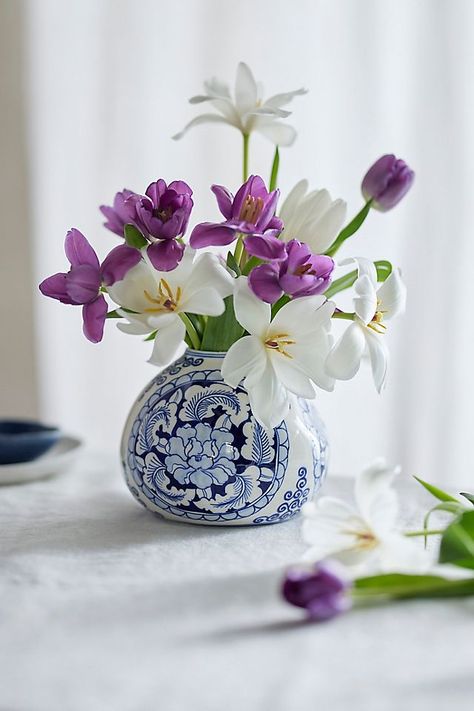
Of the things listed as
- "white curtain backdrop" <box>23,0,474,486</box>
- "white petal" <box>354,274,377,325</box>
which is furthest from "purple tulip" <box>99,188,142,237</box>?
"white curtain backdrop" <box>23,0,474,486</box>

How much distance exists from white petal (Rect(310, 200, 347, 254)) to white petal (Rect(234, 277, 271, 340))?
0.36ft

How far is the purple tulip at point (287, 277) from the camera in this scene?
0.74m

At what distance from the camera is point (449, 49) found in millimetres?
1399

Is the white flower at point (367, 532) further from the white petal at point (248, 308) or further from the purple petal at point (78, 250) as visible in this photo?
the purple petal at point (78, 250)

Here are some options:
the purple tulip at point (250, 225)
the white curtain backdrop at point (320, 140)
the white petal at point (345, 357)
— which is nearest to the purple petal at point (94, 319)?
the purple tulip at point (250, 225)

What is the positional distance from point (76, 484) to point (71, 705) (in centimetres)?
58

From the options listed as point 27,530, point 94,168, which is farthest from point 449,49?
point 27,530

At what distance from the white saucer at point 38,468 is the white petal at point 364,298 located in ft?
1.64

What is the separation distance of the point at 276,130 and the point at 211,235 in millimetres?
220

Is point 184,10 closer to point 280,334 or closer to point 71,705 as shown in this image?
point 280,334

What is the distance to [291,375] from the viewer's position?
76 centimetres

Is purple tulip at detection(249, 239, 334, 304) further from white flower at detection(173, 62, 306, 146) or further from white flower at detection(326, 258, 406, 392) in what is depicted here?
white flower at detection(173, 62, 306, 146)

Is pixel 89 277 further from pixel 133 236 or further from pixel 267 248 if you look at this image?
pixel 267 248

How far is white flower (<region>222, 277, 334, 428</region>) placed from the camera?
75cm
